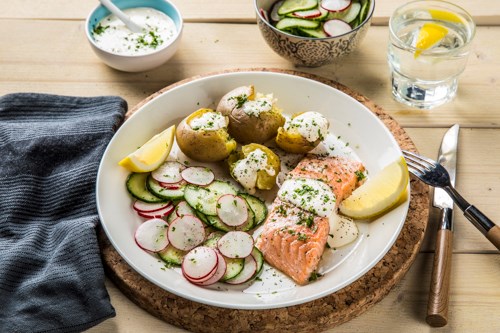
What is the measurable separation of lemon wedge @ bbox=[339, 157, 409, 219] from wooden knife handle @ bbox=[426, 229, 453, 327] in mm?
198

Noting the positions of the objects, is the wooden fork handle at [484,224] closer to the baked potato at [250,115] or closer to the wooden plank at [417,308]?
the wooden plank at [417,308]

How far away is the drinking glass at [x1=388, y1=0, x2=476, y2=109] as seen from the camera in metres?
2.45

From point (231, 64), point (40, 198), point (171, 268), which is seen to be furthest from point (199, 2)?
point (171, 268)

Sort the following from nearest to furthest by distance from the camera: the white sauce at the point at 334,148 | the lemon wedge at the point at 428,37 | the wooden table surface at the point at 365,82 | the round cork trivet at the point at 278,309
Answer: the round cork trivet at the point at 278,309 < the wooden table surface at the point at 365,82 < the white sauce at the point at 334,148 < the lemon wedge at the point at 428,37

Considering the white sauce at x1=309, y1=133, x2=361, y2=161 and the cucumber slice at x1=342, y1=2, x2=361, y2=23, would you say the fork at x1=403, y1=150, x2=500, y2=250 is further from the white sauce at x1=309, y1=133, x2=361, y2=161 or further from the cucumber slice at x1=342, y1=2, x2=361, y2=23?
the cucumber slice at x1=342, y1=2, x2=361, y2=23

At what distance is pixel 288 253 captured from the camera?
78.7 inches

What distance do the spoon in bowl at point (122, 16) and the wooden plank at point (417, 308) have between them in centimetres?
117

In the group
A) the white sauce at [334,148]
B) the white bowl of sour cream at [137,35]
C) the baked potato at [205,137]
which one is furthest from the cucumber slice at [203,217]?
the white bowl of sour cream at [137,35]

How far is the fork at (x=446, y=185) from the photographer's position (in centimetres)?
205

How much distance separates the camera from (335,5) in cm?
265

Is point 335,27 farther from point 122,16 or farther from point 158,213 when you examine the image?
point 158,213

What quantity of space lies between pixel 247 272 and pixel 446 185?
28.9 inches

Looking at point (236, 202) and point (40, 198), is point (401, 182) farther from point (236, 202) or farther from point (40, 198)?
point (40, 198)

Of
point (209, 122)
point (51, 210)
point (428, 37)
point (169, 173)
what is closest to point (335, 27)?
point (428, 37)
